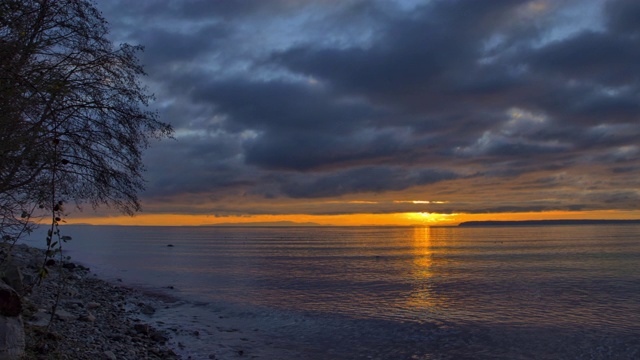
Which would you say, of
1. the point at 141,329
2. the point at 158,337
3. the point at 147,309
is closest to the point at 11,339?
the point at 158,337

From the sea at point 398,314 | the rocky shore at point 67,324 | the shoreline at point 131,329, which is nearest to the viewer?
the rocky shore at point 67,324

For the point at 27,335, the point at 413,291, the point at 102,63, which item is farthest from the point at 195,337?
the point at 413,291

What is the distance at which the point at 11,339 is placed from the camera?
29.8 feet

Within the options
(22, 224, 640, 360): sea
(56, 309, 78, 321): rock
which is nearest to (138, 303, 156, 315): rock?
(22, 224, 640, 360): sea

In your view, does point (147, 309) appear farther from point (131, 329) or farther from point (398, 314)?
point (398, 314)

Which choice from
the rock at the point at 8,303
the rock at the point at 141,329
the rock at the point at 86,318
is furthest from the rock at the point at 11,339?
the rock at the point at 141,329

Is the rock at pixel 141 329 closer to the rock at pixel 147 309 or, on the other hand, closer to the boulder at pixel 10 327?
the rock at pixel 147 309

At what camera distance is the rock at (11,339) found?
8.94 m

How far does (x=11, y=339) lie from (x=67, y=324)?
7.61 m

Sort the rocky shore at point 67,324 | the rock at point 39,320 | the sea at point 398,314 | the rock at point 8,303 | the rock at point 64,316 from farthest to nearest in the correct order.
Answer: the sea at point 398,314, the rock at point 64,316, the rock at point 39,320, the rocky shore at point 67,324, the rock at point 8,303

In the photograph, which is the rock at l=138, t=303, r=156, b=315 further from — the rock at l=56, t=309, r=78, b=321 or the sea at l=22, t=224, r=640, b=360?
the rock at l=56, t=309, r=78, b=321

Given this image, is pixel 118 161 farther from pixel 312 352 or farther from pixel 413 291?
pixel 413 291

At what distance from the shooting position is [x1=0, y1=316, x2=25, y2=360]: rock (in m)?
8.94

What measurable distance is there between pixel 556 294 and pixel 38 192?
35.0 m
